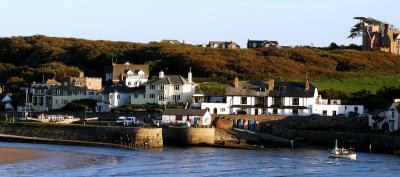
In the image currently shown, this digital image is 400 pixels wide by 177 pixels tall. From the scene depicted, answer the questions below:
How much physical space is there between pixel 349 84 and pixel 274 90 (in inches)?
713

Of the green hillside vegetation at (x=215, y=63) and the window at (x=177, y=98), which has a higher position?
the green hillside vegetation at (x=215, y=63)

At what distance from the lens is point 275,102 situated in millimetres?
73812

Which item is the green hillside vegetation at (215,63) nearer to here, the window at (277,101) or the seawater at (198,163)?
the window at (277,101)

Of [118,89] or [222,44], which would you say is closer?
[118,89]

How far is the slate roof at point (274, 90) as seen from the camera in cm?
7356

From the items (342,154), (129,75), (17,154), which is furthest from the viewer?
(129,75)

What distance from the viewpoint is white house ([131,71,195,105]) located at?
79.6m

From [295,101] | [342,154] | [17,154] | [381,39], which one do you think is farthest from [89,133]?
[381,39]

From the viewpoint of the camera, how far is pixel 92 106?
81312mm

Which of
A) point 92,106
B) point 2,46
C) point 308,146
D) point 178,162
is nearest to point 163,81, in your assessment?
point 92,106

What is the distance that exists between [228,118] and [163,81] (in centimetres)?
1158

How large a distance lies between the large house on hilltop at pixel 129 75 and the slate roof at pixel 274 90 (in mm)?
15778

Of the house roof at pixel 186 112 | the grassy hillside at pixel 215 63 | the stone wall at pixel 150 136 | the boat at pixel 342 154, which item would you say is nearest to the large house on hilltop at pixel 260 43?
the grassy hillside at pixel 215 63

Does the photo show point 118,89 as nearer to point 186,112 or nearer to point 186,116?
point 186,112
